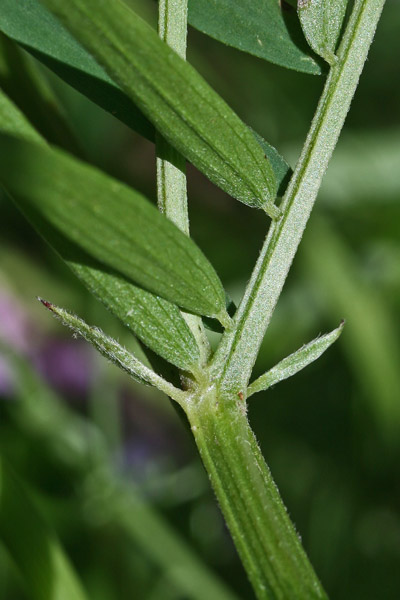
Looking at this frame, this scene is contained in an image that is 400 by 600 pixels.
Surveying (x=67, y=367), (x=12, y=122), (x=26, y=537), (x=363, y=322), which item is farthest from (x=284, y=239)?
(x=67, y=367)

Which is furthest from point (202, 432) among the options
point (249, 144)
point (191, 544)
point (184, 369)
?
point (191, 544)

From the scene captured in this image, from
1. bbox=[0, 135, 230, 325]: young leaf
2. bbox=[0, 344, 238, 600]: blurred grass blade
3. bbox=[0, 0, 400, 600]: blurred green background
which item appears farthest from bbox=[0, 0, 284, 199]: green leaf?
bbox=[0, 344, 238, 600]: blurred grass blade

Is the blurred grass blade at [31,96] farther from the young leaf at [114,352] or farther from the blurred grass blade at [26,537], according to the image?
the blurred grass blade at [26,537]

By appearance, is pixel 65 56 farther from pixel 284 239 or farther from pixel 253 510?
pixel 253 510

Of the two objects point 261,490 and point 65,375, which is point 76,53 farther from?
point 65,375

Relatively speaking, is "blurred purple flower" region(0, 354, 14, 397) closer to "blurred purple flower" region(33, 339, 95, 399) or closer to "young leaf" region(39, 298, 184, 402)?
"blurred purple flower" region(33, 339, 95, 399)

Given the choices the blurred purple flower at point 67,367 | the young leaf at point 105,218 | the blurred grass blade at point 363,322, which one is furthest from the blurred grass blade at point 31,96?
the blurred purple flower at point 67,367
